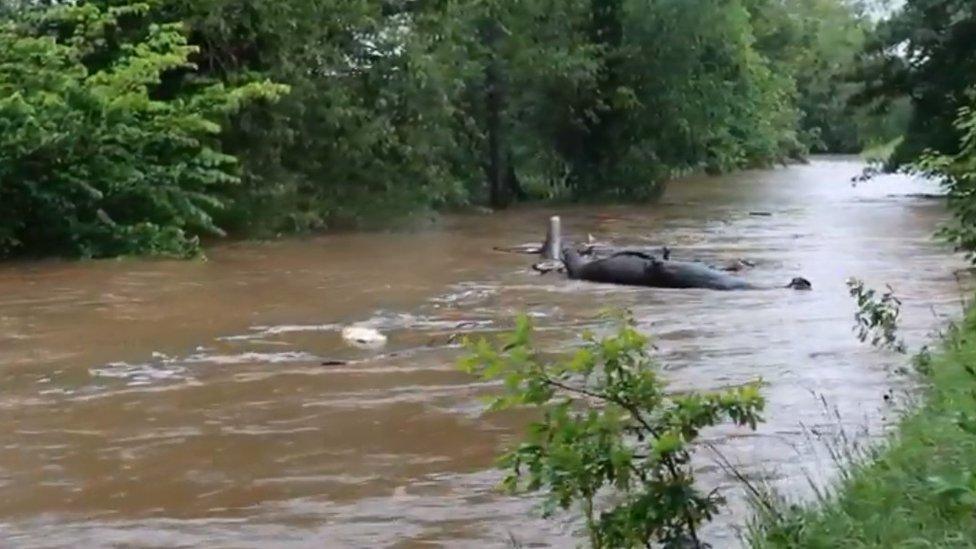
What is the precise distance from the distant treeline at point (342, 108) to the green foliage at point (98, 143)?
0.03 m

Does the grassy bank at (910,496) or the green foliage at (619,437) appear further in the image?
the green foliage at (619,437)

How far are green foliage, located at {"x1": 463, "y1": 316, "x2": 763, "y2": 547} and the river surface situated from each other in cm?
95

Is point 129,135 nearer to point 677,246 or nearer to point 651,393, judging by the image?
point 677,246

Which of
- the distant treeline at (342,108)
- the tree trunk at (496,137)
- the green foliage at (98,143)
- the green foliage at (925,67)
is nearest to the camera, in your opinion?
the green foliage at (98,143)

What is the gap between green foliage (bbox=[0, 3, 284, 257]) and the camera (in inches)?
782

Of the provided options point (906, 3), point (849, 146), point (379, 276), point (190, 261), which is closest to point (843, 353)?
point (379, 276)

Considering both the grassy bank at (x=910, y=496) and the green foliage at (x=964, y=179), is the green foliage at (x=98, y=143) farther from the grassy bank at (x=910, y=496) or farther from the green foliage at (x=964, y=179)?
the grassy bank at (x=910, y=496)

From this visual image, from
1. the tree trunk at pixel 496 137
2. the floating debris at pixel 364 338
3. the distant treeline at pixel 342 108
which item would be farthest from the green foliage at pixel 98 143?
the tree trunk at pixel 496 137

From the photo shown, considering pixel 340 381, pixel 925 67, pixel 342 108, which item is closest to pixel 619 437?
pixel 340 381

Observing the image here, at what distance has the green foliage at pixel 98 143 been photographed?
19.9 metres

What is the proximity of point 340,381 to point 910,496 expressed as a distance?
6.34 metres

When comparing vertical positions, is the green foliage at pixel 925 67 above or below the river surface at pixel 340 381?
above

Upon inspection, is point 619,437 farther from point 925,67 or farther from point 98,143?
point 925,67

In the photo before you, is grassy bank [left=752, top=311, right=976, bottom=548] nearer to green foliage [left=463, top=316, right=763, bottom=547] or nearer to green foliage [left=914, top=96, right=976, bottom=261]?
green foliage [left=463, top=316, right=763, bottom=547]
